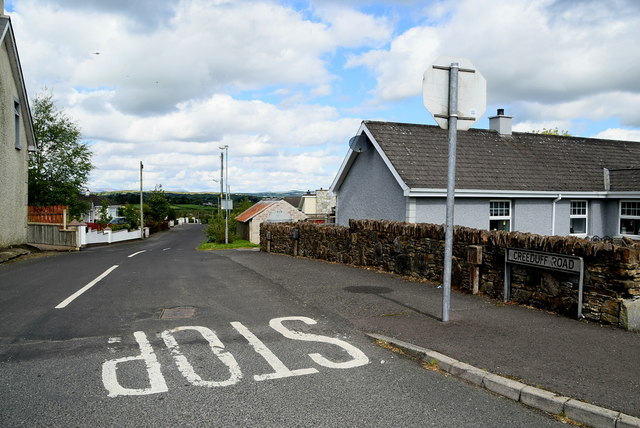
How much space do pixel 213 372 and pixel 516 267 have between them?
5968 mm

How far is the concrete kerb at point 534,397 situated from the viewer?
4215 mm

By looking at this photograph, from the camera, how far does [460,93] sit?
7406 mm

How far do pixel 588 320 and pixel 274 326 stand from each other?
472 cm

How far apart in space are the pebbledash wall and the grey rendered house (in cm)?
332

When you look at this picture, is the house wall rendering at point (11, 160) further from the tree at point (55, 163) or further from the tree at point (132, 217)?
the tree at point (132, 217)

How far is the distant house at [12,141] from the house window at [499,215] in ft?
66.2

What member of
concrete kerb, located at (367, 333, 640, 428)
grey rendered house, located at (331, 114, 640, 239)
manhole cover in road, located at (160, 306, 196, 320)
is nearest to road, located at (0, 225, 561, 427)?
manhole cover in road, located at (160, 306, 196, 320)

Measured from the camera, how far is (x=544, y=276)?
27.5ft

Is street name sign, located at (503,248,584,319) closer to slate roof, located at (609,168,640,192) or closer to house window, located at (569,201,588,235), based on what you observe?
house window, located at (569,201,588,235)

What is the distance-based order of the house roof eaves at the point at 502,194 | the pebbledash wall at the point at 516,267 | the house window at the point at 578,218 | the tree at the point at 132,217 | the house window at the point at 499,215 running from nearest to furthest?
the pebbledash wall at the point at 516,267 < the house roof eaves at the point at 502,194 < the house window at the point at 499,215 < the house window at the point at 578,218 < the tree at the point at 132,217

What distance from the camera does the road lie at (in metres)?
4.38

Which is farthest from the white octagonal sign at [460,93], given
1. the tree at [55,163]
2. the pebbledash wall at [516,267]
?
the tree at [55,163]

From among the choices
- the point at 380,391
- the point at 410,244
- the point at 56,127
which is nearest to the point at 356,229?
the point at 410,244

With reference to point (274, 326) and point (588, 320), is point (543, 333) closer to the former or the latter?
point (588, 320)
